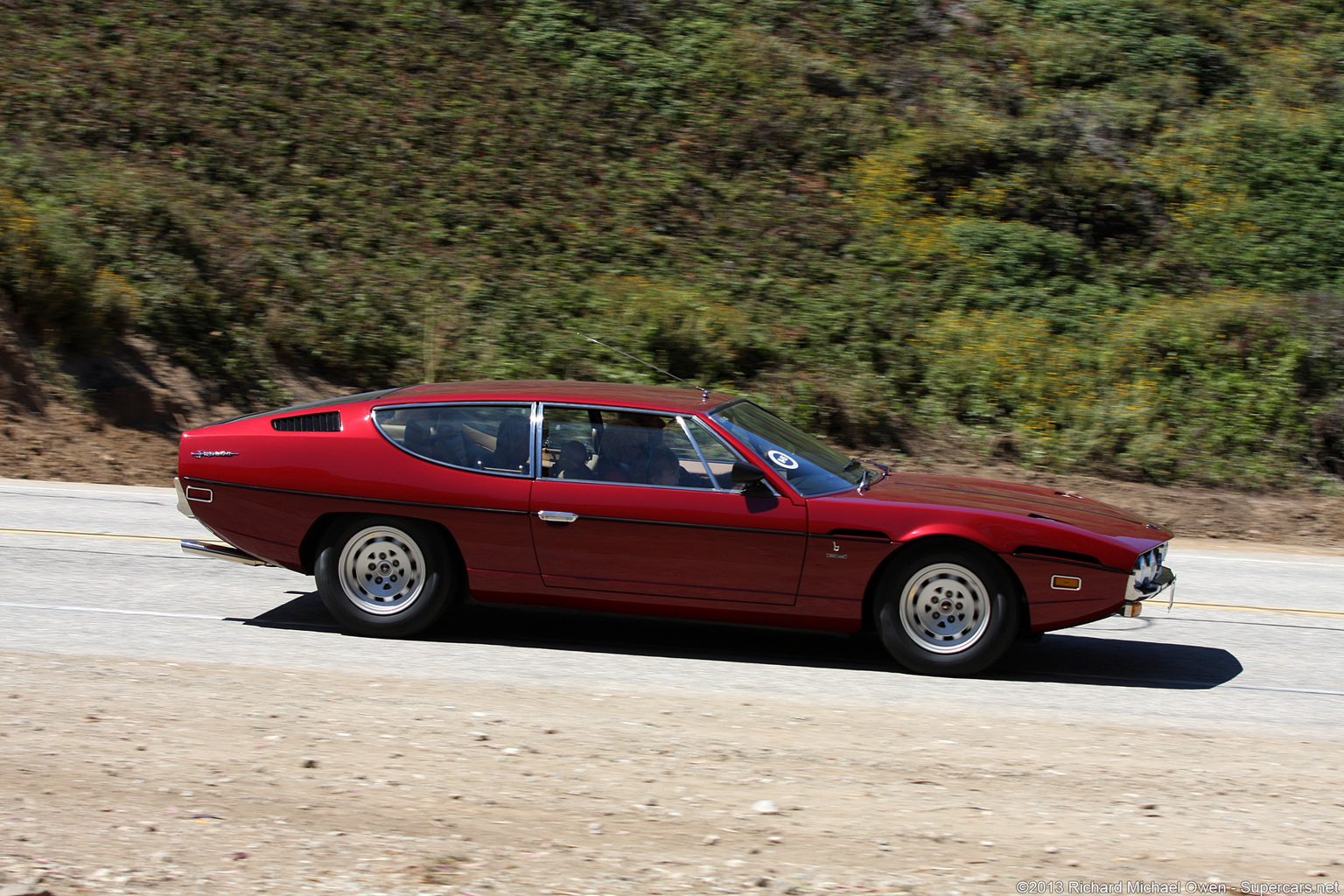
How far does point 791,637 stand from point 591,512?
5.13 feet

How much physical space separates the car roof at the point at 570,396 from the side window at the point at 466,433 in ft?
0.24

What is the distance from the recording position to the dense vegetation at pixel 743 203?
48.6 feet

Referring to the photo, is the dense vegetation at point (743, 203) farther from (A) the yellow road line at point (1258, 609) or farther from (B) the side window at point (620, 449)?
(B) the side window at point (620, 449)

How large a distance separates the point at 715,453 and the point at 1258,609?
4486 millimetres

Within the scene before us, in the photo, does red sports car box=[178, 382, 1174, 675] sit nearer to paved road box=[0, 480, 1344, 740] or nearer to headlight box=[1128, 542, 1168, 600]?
headlight box=[1128, 542, 1168, 600]

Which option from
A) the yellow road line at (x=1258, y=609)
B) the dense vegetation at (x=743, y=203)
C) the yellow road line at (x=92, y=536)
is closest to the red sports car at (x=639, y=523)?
the yellow road line at (x=1258, y=609)

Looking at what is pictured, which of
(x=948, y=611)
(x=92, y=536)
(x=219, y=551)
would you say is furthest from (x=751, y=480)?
(x=92, y=536)

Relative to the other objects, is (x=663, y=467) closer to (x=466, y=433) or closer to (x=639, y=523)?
(x=639, y=523)

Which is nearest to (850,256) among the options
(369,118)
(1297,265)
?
(1297,265)

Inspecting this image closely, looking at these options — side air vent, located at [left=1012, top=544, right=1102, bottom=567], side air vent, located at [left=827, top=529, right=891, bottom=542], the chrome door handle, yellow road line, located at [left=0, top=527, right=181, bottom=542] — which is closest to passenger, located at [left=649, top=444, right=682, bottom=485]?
the chrome door handle

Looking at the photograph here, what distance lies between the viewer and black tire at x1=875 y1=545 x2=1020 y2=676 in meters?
6.07

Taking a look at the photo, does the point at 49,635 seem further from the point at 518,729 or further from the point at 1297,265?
the point at 1297,265

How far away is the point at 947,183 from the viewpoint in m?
18.8

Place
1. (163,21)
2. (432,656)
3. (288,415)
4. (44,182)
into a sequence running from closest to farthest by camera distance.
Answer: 1. (432,656)
2. (288,415)
3. (44,182)
4. (163,21)
